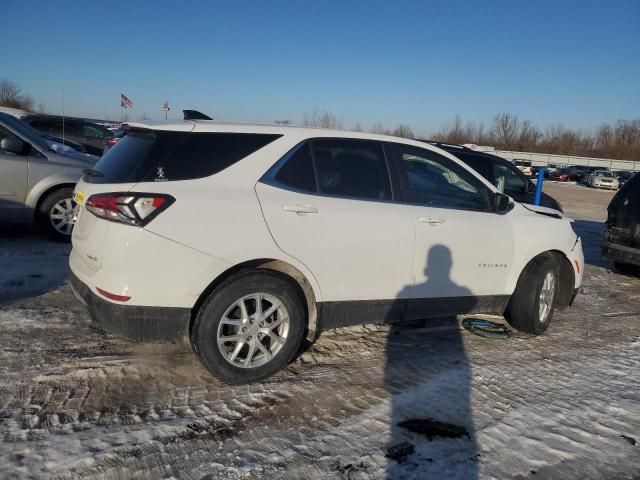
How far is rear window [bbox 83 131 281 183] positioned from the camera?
332 cm

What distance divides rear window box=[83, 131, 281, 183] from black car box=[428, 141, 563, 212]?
5697 mm

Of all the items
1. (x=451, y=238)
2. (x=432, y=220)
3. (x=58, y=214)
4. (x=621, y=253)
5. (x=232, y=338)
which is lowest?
(x=232, y=338)

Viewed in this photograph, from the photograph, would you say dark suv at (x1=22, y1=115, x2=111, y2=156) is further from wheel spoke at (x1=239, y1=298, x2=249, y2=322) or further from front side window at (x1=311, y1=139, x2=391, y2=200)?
wheel spoke at (x1=239, y1=298, x2=249, y2=322)

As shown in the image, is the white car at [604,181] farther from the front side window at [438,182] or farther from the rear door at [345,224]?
the rear door at [345,224]

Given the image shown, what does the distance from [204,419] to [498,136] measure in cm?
10047

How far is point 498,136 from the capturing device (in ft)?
314

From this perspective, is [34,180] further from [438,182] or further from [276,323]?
[438,182]

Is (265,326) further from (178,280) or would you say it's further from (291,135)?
(291,135)

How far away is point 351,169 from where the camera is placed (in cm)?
395

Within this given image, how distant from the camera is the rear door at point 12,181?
6719 mm

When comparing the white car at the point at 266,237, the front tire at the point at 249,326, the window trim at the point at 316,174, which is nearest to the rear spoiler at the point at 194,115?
the white car at the point at 266,237

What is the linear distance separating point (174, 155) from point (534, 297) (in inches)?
138

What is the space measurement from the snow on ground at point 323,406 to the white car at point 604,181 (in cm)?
3914

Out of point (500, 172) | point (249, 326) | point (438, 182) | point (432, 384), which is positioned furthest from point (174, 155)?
point (500, 172)
